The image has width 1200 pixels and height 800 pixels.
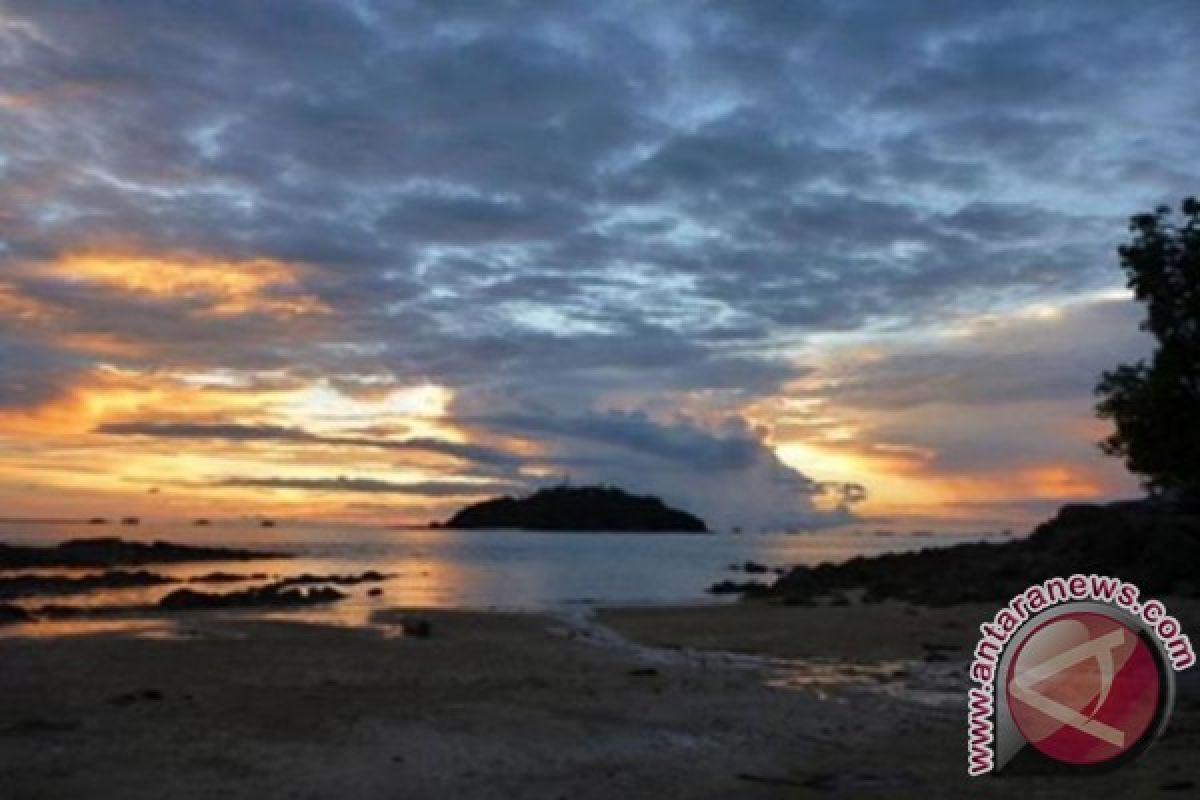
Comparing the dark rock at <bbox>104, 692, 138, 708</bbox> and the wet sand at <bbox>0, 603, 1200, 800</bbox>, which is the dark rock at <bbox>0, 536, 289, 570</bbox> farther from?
the dark rock at <bbox>104, 692, 138, 708</bbox>

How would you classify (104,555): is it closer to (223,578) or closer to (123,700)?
(223,578)

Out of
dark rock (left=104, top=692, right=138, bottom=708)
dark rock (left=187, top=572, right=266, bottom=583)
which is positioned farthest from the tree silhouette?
dark rock (left=187, top=572, right=266, bottom=583)

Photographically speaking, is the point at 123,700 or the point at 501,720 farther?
the point at 123,700

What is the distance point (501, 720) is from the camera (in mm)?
18438

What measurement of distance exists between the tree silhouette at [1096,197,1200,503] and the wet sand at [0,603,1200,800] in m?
6.79

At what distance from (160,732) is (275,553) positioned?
11458 cm

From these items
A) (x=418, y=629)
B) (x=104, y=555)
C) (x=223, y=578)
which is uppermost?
(x=104, y=555)

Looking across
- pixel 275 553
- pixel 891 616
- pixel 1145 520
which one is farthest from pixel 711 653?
pixel 275 553

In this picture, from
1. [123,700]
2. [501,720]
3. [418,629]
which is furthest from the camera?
[418,629]

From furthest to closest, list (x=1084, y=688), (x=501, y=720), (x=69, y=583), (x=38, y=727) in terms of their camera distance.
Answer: (x=69, y=583), (x=501, y=720), (x=38, y=727), (x=1084, y=688)

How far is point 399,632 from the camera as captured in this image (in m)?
35.8

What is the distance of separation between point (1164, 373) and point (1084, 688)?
15.5m

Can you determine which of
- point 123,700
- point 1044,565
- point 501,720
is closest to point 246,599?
point 123,700

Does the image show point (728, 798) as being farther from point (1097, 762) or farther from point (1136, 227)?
point (1136, 227)
